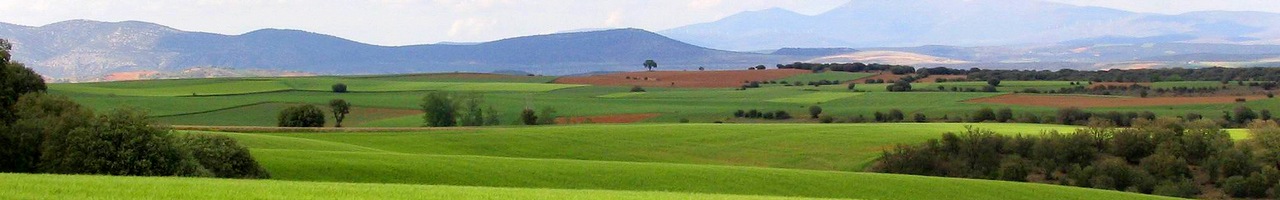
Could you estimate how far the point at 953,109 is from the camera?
94875mm

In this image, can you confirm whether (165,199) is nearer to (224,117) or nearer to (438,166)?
(438,166)

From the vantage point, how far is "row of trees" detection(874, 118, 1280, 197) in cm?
5275

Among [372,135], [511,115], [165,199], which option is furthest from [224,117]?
[165,199]

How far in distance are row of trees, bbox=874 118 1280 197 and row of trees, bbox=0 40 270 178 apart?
31.3 metres

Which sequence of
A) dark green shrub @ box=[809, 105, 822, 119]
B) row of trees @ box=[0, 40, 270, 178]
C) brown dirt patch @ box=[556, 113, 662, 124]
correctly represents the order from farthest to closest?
1. dark green shrub @ box=[809, 105, 822, 119]
2. brown dirt patch @ box=[556, 113, 662, 124]
3. row of trees @ box=[0, 40, 270, 178]

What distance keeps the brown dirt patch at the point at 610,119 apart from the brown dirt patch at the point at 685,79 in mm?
46813

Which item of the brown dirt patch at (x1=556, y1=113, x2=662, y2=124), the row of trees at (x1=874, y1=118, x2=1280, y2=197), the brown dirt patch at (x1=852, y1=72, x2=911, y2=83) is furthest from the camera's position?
the brown dirt patch at (x1=852, y1=72, x2=911, y2=83)

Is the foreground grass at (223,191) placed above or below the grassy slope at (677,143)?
above

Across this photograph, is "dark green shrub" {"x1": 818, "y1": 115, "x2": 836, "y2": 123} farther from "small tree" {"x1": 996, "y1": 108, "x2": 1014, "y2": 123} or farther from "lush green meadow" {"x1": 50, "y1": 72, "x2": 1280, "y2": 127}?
"small tree" {"x1": 996, "y1": 108, "x2": 1014, "y2": 123}

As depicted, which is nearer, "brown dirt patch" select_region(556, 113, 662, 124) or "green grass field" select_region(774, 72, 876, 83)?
"brown dirt patch" select_region(556, 113, 662, 124)

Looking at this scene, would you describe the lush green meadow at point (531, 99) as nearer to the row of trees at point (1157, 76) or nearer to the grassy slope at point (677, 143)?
the row of trees at point (1157, 76)

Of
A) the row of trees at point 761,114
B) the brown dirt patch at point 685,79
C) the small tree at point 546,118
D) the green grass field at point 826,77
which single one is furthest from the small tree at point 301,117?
the green grass field at point 826,77

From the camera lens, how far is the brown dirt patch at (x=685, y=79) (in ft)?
470

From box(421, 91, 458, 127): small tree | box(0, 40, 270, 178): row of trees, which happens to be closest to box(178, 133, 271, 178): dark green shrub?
box(0, 40, 270, 178): row of trees
